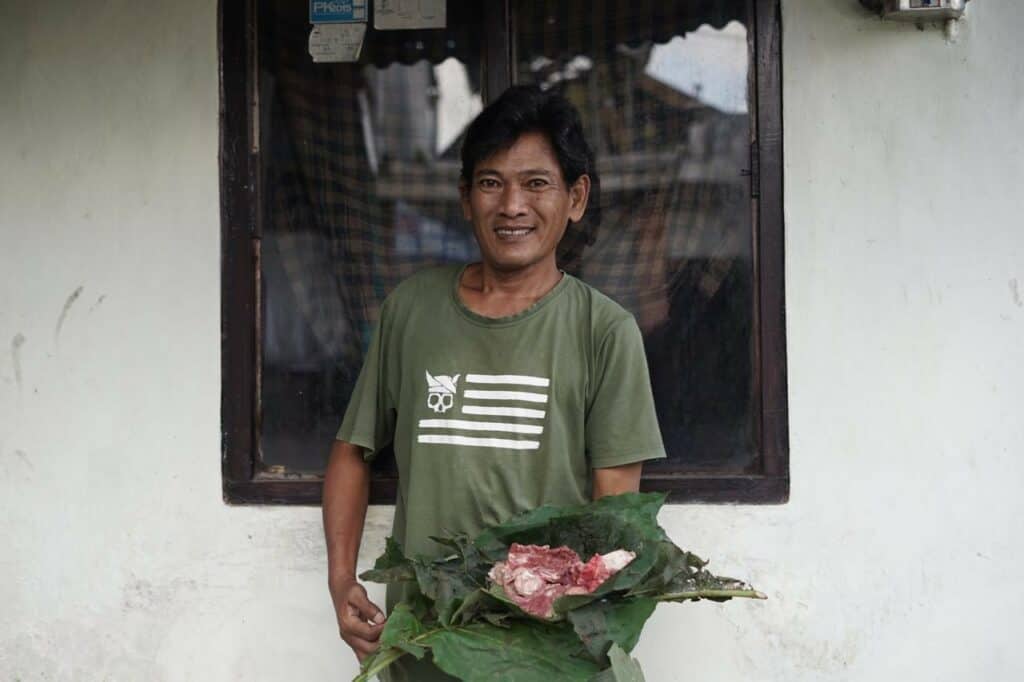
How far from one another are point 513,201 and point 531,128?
182 mm

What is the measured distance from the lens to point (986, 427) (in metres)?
2.86

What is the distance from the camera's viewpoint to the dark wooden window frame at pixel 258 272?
2.91m

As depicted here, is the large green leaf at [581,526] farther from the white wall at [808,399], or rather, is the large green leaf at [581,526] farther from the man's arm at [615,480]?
the white wall at [808,399]

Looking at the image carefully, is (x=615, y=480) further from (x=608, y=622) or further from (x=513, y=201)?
(x=513, y=201)

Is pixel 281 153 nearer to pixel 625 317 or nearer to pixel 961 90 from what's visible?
pixel 625 317

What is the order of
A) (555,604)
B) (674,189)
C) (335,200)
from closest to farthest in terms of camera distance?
(555,604)
(674,189)
(335,200)

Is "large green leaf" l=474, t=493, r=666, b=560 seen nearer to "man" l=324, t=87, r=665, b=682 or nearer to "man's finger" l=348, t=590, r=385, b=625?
"man" l=324, t=87, r=665, b=682

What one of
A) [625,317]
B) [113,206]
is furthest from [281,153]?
[625,317]

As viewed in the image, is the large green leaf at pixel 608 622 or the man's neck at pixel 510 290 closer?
the large green leaf at pixel 608 622

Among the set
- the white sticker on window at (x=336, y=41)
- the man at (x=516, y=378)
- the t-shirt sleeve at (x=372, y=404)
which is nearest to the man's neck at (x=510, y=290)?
→ the man at (x=516, y=378)

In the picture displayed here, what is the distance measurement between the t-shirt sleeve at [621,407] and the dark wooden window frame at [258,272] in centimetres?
59

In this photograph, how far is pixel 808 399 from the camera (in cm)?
289

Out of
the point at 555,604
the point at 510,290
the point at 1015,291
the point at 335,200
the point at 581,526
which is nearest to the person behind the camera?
the point at 555,604

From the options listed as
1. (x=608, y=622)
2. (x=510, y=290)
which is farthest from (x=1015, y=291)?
(x=608, y=622)
